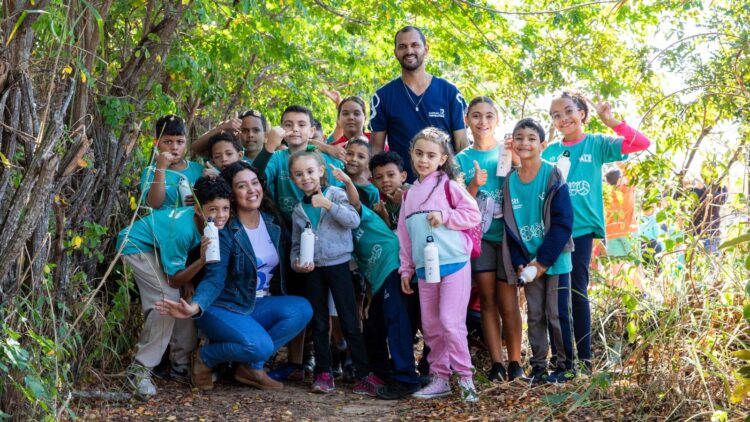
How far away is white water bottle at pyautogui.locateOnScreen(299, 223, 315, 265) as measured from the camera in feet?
16.5

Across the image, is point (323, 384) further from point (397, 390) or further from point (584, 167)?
point (584, 167)

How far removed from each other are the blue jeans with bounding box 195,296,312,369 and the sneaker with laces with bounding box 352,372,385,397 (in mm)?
489

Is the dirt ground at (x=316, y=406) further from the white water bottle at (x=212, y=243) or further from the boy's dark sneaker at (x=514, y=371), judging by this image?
the white water bottle at (x=212, y=243)

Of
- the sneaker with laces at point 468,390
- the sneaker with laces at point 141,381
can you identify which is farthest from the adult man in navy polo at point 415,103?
the sneaker with laces at point 141,381

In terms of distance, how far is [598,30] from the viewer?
893 cm

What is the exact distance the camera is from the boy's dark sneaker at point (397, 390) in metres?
4.99

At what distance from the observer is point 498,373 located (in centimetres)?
500

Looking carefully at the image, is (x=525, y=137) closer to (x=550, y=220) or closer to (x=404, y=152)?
(x=550, y=220)

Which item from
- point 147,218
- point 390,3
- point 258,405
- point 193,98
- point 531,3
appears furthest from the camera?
point 531,3

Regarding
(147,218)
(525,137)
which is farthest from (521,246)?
(147,218)

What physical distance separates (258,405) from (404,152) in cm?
197

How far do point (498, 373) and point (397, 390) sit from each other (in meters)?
0.59

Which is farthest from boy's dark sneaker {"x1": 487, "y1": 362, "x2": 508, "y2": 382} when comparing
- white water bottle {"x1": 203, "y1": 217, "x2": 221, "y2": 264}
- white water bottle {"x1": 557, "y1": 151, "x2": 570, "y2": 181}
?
white water bottle {"x1": 203, "y1": 217, "x2": 221, "y2": 264}

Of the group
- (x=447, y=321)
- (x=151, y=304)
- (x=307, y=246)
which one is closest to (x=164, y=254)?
(x=151, y=304)
